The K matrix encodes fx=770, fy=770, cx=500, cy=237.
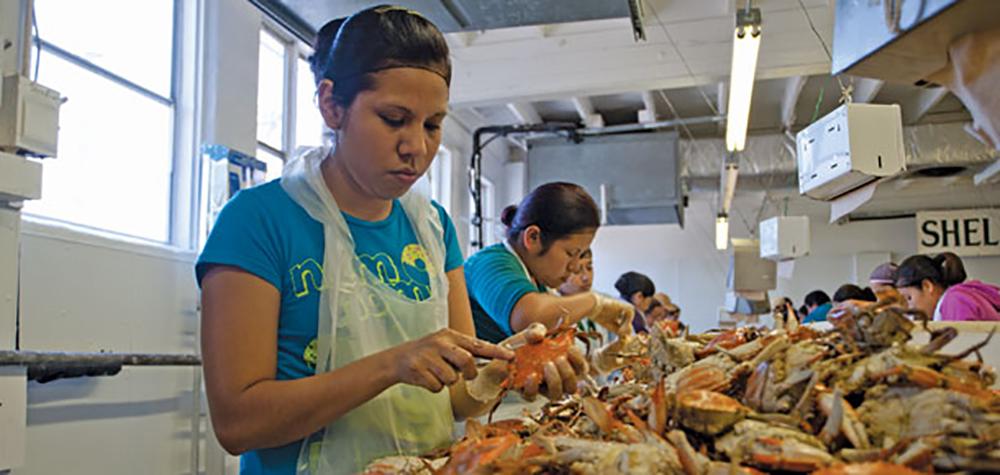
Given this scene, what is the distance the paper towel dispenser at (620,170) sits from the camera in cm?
711

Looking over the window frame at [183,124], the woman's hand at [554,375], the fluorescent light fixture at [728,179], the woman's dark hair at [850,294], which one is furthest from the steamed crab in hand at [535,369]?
the fluorescent light fixture at [728,179]

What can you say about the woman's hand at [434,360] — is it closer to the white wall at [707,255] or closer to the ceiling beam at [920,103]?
the ceiling beam at [920,103]

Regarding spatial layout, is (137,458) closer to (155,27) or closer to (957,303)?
(155,27)

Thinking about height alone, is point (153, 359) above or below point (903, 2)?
below

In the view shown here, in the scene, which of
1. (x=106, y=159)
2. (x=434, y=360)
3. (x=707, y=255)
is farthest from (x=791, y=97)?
(x=434, y=360)

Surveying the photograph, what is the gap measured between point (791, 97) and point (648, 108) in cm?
136

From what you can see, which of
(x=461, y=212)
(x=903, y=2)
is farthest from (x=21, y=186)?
(x=461, y=212)

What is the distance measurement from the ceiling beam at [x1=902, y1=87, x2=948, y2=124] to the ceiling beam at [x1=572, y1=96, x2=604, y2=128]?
3.18 m

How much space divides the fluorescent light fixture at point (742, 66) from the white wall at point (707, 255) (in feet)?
20.7

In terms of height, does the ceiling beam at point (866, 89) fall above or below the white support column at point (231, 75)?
above

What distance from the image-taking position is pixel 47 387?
2.91 m

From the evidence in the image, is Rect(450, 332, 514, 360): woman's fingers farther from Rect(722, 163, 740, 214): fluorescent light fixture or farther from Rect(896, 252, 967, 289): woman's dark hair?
Rect(722, 163, 740, 214): fluorescent light fixture

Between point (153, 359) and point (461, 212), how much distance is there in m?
4.99

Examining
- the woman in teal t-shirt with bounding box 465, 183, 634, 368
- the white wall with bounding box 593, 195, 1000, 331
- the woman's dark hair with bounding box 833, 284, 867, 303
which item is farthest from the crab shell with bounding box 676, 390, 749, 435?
the white wall with bounding box 593, 195, 1000, 331
